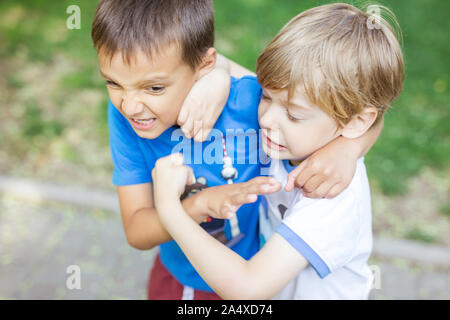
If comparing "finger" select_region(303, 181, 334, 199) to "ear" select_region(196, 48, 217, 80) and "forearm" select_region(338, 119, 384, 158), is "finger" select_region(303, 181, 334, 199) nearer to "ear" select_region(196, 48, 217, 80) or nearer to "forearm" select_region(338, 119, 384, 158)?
"forearm" select_region(338, 119, 384, 158)

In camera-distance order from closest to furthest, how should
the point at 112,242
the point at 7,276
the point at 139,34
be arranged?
the point at 139,34 → the point at 7,276 → the point at 112,242

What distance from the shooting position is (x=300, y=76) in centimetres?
152

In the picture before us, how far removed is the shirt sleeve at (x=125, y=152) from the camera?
176 centimetres

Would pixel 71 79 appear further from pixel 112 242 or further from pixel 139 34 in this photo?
pixel 139 34

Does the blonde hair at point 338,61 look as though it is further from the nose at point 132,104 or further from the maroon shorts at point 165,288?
the maroon shorts at point 165,288

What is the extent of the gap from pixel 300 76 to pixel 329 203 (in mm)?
415

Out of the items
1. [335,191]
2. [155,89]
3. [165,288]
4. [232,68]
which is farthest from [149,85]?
[165,288]

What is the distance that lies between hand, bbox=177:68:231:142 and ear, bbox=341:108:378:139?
43cm

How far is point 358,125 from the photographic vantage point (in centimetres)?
168

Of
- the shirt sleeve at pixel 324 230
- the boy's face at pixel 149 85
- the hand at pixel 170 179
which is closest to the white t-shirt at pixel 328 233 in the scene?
the shirt sleeve at pixel 324 230

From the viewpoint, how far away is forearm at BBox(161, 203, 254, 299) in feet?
4.80

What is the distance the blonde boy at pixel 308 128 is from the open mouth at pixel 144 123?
5.0 inches

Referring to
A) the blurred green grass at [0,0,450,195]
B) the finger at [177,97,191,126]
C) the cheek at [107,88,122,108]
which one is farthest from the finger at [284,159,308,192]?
the blurred green grass at [0,0,450,195]
